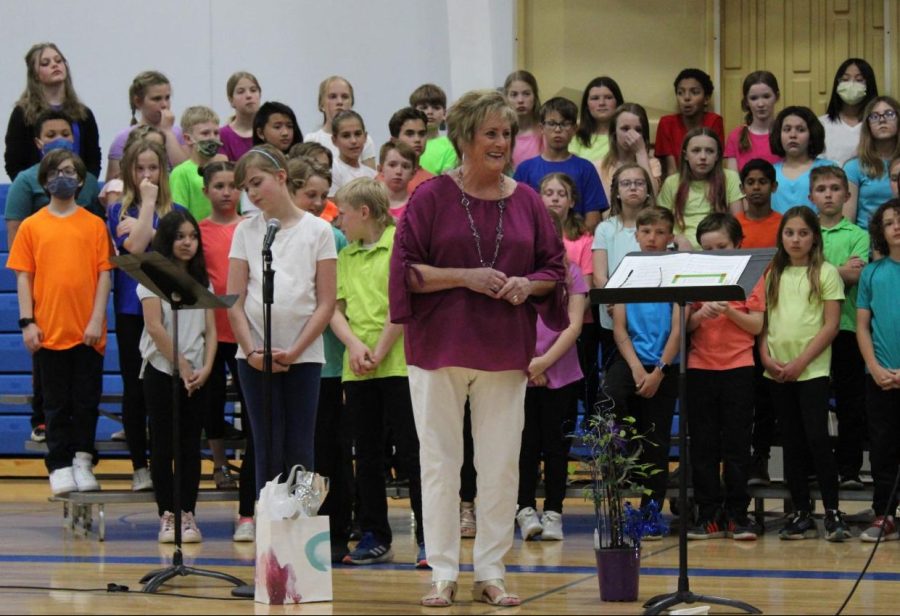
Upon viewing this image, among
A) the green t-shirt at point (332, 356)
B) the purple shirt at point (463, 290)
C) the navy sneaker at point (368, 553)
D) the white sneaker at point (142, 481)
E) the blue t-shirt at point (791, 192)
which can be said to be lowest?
the navy sneaker at point (368, 553)

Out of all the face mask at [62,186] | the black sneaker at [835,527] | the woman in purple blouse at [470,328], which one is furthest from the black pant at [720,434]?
the face mask at [62,186]

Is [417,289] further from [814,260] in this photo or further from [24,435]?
[24,435]

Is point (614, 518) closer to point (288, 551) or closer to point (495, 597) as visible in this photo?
point (495, 597)

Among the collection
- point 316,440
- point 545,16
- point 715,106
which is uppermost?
Answer: point 545,16

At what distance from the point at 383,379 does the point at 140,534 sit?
1772 millimetres

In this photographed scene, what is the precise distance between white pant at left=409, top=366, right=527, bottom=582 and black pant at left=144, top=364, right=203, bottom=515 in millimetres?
2066

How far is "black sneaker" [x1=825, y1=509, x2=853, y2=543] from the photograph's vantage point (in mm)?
6492

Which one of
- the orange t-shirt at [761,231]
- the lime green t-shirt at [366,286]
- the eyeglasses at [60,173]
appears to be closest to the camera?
the lime green t-shirt at [366,286]

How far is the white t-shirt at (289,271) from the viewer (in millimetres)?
5633

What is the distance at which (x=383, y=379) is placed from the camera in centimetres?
589

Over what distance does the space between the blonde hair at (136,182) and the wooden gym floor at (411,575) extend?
160cm

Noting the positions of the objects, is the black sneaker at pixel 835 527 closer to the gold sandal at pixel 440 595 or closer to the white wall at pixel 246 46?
the gold sandal at pixel 440 595

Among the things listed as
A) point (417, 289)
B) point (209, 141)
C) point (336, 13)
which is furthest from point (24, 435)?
point (417, 289)

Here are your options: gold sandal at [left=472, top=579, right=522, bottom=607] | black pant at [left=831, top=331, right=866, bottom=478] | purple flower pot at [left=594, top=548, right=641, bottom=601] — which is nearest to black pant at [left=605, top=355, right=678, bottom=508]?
black pant at [left=831, top=331, right=866, bottom=478]
